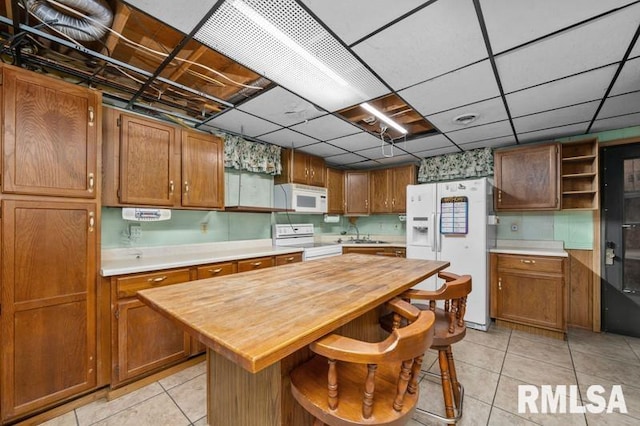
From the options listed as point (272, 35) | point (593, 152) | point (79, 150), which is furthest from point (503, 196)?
point (79, 150)

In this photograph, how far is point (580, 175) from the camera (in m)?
3.13

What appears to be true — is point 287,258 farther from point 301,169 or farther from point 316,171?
point 316,171

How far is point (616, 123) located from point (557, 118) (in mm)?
790

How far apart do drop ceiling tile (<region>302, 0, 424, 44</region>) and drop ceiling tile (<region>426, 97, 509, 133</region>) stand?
145 cm

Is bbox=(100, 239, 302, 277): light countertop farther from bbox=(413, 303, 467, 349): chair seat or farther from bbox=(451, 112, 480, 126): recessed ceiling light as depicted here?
bbox=(451, 112, 480, 126): recessed ceiling light

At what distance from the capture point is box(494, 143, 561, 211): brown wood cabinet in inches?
129

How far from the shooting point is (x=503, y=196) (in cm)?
360

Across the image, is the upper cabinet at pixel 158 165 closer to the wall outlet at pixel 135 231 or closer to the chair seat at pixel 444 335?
the wall outlet at pixel 135 231

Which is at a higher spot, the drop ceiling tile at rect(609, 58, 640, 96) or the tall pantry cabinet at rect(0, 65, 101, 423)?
the drop ceiling tile at rect(609, 58, 640, 96)

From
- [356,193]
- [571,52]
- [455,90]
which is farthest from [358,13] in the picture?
[356,193]

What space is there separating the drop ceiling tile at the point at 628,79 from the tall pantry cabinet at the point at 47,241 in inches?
148

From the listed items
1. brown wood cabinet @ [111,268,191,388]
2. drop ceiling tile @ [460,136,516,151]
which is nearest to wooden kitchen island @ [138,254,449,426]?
brown wood cabinet @ [111,268,191,388]

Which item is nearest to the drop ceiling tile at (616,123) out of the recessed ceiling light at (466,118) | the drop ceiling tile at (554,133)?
the drop ceiling tile at (554,133)

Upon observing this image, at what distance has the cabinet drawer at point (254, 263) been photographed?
2824mm
